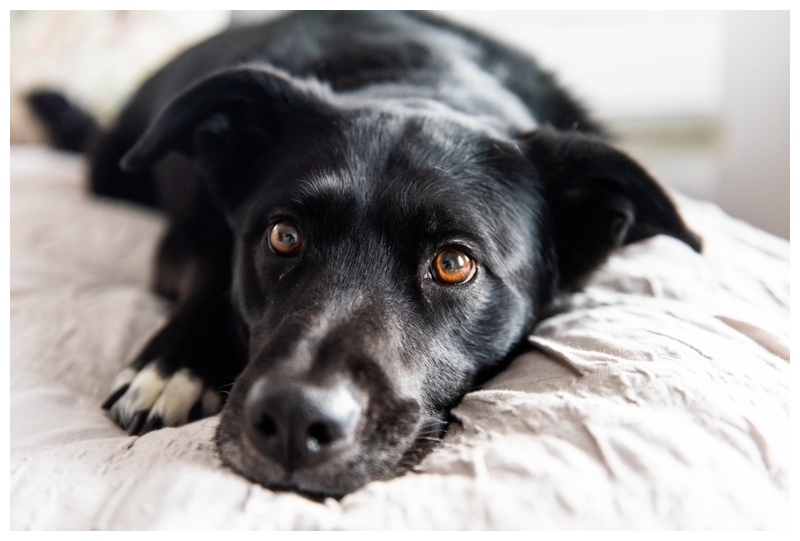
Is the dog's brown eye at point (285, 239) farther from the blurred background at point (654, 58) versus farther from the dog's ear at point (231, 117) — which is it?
the blurred background at point (654, 58)

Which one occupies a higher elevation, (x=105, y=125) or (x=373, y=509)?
(x=105, y=125)

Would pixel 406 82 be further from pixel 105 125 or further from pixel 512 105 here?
pixel 105 125

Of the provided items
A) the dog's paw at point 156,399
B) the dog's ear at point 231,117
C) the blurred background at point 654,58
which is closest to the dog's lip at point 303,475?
the dog's paw at point 156,399

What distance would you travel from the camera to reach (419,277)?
3.96 feet

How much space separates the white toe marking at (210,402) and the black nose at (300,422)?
1.39 ft

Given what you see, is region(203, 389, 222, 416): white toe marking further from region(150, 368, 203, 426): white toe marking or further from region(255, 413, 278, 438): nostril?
region(255, 413, 278, 438): nostril

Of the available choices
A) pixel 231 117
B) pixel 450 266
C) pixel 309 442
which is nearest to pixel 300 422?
pixel 309 442

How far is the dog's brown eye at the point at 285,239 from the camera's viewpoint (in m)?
1.27

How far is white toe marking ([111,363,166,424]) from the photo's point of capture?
122cm

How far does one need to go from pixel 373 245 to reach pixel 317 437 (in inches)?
16.2

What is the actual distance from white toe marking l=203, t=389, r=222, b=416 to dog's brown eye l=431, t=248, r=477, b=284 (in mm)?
533

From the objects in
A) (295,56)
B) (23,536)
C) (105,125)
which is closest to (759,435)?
(23,536)

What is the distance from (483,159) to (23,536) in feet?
3.43

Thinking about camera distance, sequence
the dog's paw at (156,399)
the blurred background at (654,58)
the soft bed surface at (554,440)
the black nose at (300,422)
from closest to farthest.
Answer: the soft bed surface at (554,440) → the black nose at (300,422) → the dog's paw at (156,399) → the blurred background at (654,58)
